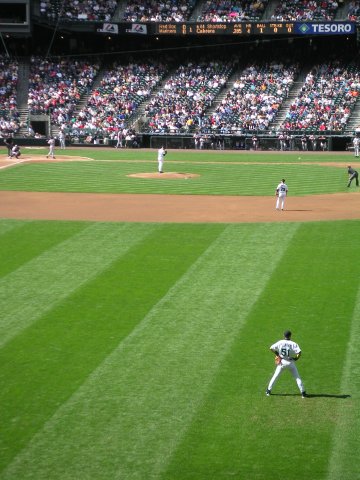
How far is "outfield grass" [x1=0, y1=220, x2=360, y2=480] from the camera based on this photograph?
42.1 ft

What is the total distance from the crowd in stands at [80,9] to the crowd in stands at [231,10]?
718cm

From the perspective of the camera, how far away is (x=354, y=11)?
6206 centimetres

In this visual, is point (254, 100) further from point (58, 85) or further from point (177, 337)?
point (177, 337)

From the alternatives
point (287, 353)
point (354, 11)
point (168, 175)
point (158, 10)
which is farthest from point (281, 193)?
point (158, 10)

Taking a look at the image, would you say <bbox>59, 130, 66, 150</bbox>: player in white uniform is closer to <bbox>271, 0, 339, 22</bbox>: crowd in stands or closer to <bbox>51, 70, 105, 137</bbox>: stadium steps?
<bbox>51, 70, 105, 137</bbox>: stadium steps

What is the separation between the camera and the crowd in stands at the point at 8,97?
2527 inches

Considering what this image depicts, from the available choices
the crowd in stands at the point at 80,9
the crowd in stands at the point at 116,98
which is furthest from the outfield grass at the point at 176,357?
the crowd in stands at the point at 80,9

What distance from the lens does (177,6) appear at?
221 feet

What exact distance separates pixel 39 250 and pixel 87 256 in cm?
170

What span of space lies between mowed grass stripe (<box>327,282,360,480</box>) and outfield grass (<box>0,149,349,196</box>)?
2084 cm

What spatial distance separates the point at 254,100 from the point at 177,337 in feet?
151

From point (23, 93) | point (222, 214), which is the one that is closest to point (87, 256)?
point (222, 214)

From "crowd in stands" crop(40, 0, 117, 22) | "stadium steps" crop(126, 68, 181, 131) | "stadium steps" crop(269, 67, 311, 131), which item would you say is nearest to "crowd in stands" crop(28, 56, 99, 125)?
"crowd in stands" crop(40, 0, 117, 22)

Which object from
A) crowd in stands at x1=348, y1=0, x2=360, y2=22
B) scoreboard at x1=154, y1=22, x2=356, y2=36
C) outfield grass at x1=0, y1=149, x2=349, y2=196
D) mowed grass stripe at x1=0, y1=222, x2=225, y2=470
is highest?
crowd in stands at x1=348, y1=0, x2=360, y2=22
